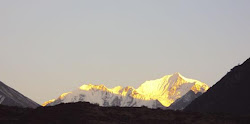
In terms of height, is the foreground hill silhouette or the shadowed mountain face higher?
the shadowed mountain face

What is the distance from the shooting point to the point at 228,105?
16188cm

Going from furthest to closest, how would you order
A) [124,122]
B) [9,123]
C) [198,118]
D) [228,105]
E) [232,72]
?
1. [232,72]
2. [228,105]
3. [198,118]
4. [124,122]
5. [9,123]

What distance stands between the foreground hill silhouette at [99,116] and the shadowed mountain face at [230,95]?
7032 centimetres

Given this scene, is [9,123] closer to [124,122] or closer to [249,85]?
[124,122]

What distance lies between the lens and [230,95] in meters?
169

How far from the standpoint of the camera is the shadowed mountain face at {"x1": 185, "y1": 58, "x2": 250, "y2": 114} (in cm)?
15688

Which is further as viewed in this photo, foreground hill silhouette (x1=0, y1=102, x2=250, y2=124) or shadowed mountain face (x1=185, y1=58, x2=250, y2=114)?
shadowed mountain face (x1=185, y1=58, x2=250, y2=114)

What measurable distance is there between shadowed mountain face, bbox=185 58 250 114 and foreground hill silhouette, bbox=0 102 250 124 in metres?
70.3

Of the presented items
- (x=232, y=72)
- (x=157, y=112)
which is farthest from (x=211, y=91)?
(x=157, y=112)

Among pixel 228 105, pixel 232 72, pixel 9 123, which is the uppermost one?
pixel 232 72

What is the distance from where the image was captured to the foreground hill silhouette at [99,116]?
69.1 m

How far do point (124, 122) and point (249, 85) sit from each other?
10198 cm

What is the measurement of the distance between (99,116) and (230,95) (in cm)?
10442

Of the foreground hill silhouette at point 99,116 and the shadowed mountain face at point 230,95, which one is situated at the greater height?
the shadowed mountain face at point 230,95
